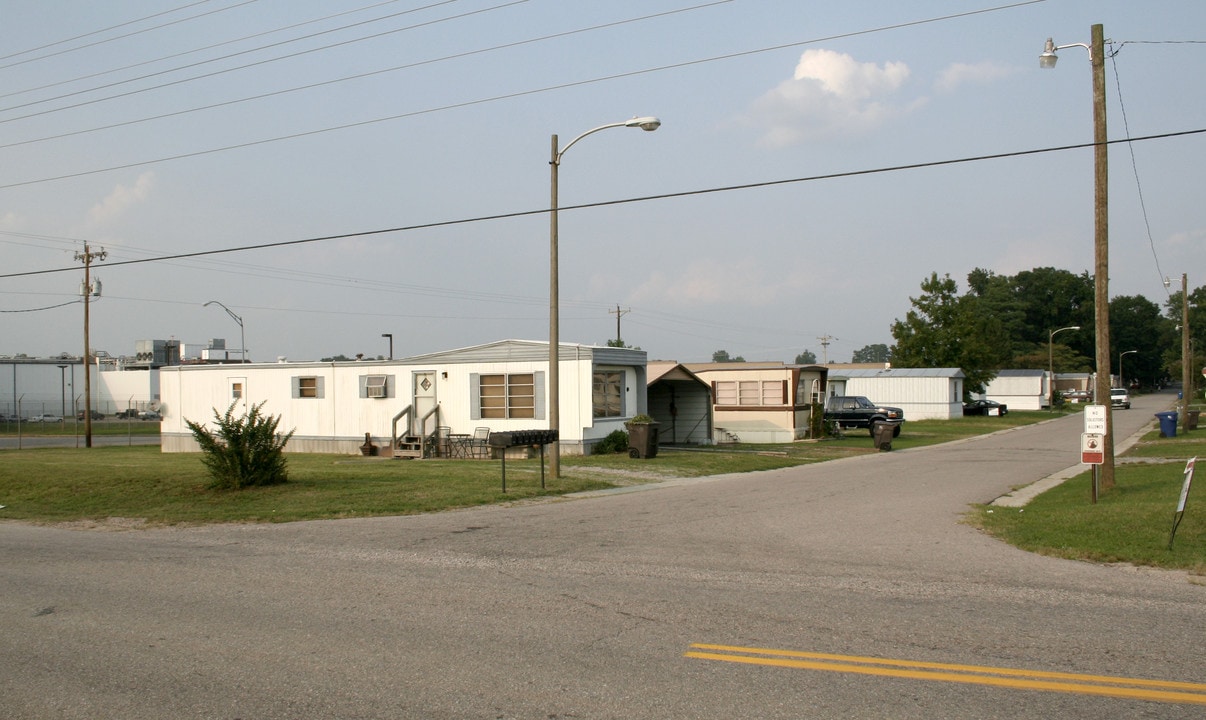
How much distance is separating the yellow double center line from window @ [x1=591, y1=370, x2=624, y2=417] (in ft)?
64.3

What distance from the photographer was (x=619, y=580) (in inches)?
360

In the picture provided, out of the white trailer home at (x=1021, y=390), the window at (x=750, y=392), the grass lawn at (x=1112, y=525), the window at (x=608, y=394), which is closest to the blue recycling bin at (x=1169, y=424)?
the window at (x=750, y=392)

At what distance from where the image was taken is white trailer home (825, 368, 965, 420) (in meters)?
58.3

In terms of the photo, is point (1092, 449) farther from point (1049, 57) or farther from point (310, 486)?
point (310, 486)

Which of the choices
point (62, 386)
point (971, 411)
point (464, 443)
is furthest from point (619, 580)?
point (62, 386)

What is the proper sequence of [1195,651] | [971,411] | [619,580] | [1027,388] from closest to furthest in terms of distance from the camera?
1. [1195,651]
2. [619,580]
3. [971,411]
4. [1027,388]

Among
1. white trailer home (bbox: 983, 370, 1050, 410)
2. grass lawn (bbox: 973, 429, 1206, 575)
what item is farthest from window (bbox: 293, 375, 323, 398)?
white trailer home (bbox: 983, 370, 1050, 410)

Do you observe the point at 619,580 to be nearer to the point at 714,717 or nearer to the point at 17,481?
the point at 714,717

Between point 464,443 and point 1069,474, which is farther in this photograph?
point 464,443

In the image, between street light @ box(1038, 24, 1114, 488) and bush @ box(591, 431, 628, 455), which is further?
bush @ box(591, 431, 628, 455)

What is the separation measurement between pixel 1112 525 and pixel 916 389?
49311mm

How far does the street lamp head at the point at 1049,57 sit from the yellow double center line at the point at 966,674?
12.6 meters

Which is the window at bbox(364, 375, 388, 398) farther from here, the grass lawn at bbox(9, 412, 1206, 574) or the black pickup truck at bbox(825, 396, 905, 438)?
the black pickup truck at bbox(825, 396, 905, 438)

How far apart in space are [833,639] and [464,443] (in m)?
21.0
